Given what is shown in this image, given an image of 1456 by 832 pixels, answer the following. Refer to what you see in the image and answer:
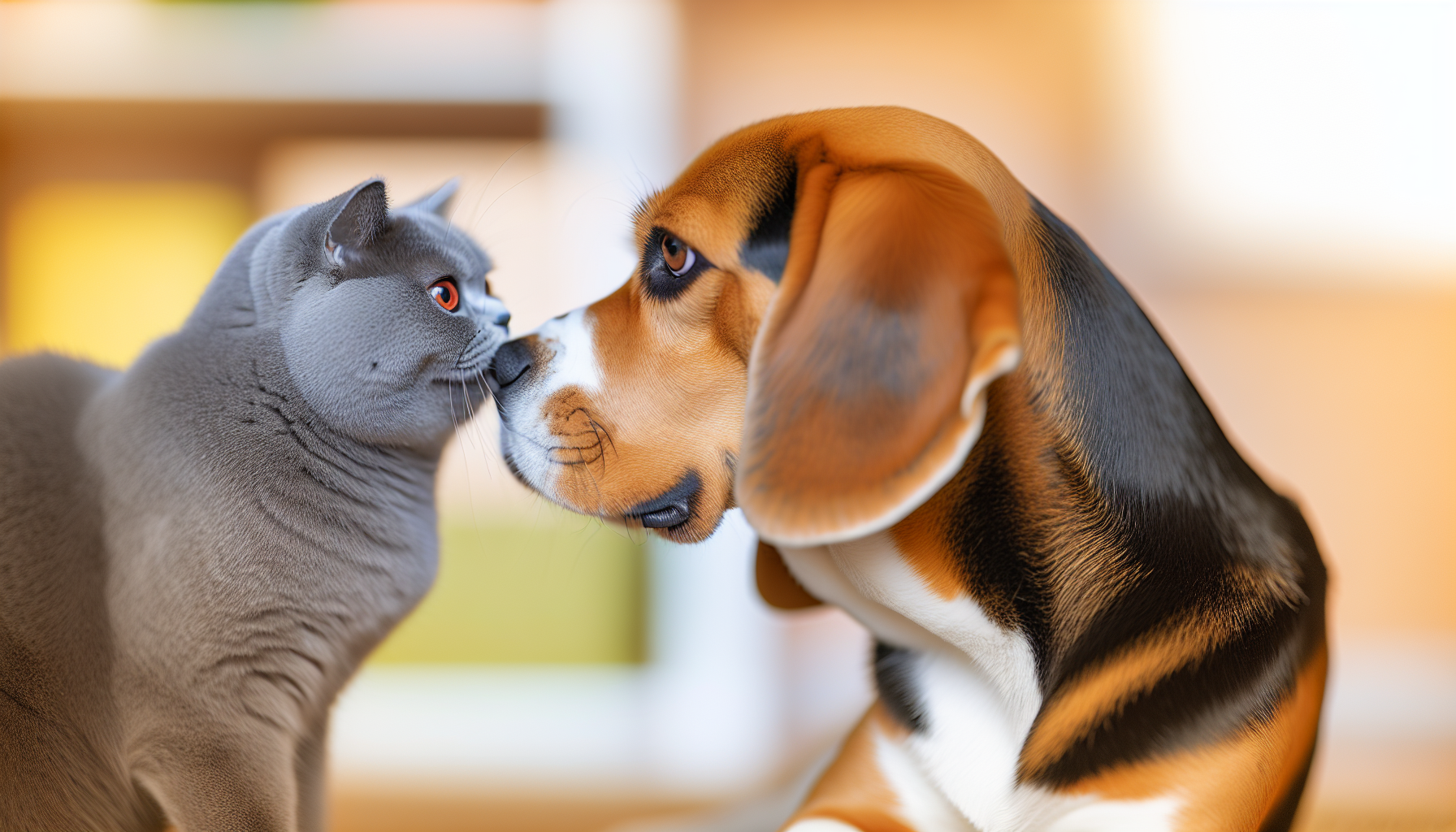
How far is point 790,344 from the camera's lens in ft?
2.08

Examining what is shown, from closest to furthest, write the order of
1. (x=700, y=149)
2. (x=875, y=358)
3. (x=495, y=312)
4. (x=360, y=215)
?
(x=875, y=358) < (x=360, y=215) < (x=495, y=312) < (x=700, y=149)

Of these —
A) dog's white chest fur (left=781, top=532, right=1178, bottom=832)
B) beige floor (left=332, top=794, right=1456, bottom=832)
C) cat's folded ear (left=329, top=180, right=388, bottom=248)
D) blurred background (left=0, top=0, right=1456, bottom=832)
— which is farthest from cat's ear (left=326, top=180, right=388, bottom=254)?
blurred background (left=0, top=0, right=1456, bottom=832)

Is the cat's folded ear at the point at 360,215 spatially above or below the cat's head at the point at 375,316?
above

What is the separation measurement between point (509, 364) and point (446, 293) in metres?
0.08

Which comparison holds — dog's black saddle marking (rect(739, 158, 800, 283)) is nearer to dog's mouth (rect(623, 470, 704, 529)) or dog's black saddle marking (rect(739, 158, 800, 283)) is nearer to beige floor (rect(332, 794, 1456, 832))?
dog's mouth (rect(623, 470, 704, 529))

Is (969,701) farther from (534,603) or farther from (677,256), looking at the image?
(534,603)

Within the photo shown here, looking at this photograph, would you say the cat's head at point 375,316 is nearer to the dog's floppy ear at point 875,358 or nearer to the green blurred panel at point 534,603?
the dog's floppy ear at point 875,358

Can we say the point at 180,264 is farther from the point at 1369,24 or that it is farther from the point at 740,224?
the point at 1369,24

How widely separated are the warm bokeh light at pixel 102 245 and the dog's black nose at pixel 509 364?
127 centimetres

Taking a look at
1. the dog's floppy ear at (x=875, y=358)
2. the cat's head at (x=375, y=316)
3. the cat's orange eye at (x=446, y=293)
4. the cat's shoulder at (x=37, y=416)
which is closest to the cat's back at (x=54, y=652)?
the cat's shoulder at (x=37, y=416)

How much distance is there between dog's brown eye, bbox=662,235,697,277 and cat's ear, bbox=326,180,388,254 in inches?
8.4

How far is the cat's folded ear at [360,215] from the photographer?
2.27 feet

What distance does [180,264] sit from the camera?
196 centimetres

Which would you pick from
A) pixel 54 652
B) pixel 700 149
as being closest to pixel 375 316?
pixel 54 652
